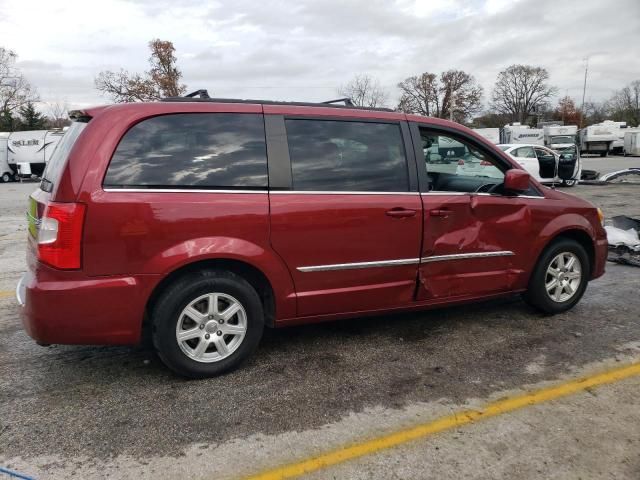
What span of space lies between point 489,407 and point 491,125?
259ft

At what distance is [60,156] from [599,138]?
1826 inches

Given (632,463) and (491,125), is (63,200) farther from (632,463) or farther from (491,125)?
(491,125)

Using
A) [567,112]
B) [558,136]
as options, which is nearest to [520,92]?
[567,112]

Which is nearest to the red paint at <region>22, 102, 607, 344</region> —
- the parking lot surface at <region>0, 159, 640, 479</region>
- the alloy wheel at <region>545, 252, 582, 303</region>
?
the alloy wheel at <region>545, 252, 582, 303</region>

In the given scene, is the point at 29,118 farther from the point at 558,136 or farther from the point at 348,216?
the point at 348,216

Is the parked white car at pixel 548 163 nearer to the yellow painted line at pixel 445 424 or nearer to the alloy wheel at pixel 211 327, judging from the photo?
the yellow painted line at pixel 445 424

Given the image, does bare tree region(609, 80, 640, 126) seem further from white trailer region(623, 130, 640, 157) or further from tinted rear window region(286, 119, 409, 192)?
tinted rear window region(286, 119, 409, 192)

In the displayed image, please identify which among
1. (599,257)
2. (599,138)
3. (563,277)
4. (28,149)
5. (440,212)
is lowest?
(563,277)

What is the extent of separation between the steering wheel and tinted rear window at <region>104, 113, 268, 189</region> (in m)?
1.94

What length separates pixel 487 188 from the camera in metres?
4.32

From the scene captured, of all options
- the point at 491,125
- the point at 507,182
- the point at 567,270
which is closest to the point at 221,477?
the point at 507,182

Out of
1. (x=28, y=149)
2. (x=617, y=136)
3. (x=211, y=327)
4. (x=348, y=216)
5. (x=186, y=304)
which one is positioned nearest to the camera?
(x=186, y=304)

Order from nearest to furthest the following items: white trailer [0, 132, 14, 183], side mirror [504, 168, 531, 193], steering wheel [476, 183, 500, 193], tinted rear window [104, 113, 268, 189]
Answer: tinted rear window [104, 113, 268, 189] < side mirror [504, 168, 531, 193] < steering wheel [476, 183, 500, 193] < white trailer [0, 132, 14, 183]

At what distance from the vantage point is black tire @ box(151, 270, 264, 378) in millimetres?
3164
